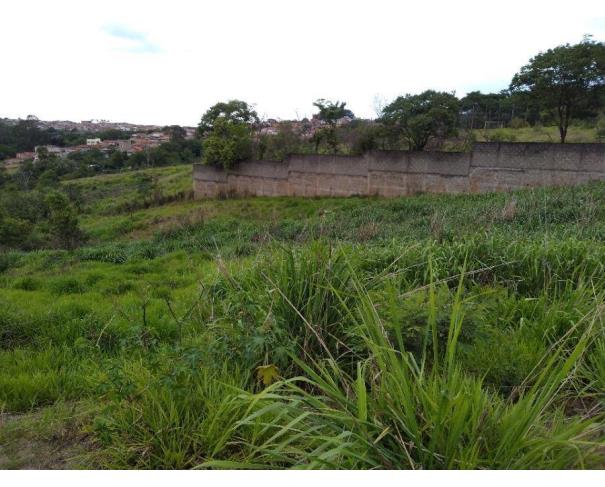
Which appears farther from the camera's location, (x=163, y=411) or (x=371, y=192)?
(x=371, y=192)

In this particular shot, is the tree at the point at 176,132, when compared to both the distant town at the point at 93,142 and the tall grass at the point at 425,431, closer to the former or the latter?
the distant town at the point at 93,142

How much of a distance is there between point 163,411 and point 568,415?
5.59 feet

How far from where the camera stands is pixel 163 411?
72.6 inches

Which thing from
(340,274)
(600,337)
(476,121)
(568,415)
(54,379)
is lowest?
(54,379)

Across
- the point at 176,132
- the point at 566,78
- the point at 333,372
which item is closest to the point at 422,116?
the point at 566,78

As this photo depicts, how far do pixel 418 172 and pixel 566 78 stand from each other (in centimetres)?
609

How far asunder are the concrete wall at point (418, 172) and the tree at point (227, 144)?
0.52 meters

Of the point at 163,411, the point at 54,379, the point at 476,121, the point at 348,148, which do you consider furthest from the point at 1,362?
the point at 476,121

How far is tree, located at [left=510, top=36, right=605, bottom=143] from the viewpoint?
15719 mm

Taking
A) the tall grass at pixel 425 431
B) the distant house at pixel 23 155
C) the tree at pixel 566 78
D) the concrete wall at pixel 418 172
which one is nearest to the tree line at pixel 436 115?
the tree at pixel 566 78

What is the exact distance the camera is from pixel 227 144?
2347cm

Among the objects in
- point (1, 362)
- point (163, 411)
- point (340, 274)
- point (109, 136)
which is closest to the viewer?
point (163, 411)

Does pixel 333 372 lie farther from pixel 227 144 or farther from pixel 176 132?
pixel 176 132

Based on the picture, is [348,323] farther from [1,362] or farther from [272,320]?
[1,362]
